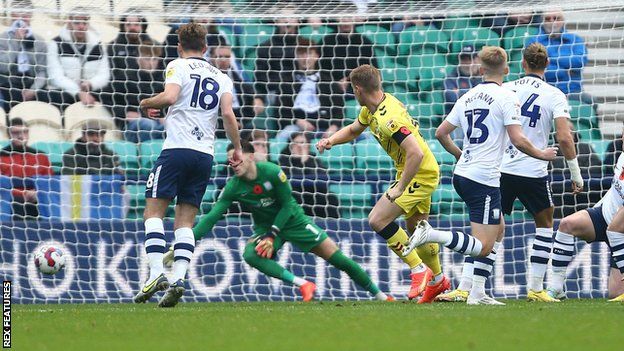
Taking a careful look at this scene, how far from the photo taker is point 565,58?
502 inches

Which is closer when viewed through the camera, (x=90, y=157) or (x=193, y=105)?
(x=193, y=105)

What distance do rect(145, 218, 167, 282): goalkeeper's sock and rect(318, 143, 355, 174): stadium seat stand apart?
4719mm

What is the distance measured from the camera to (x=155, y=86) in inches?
516

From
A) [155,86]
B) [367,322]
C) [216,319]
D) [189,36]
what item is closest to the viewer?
[367,322]

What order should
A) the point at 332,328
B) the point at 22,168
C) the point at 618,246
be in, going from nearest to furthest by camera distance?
the point at 332,328 → the point at 618,246 → the point at 22,168

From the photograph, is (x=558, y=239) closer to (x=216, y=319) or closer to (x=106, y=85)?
(x=216, y=319)

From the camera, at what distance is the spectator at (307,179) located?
12344 mm

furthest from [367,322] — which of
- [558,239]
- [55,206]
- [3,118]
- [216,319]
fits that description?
[3,118]

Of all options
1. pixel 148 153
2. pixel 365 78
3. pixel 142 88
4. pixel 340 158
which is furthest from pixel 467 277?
pixel 142 88

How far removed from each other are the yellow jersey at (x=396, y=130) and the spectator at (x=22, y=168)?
4359 mm

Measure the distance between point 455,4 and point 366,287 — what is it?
3.72 metres

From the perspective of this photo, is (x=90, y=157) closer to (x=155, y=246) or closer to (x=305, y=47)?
(x=305, y=47)

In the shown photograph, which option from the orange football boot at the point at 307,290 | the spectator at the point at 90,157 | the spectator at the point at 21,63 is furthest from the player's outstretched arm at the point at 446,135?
the spectator at the point at 21,63

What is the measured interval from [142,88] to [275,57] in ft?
5.25
